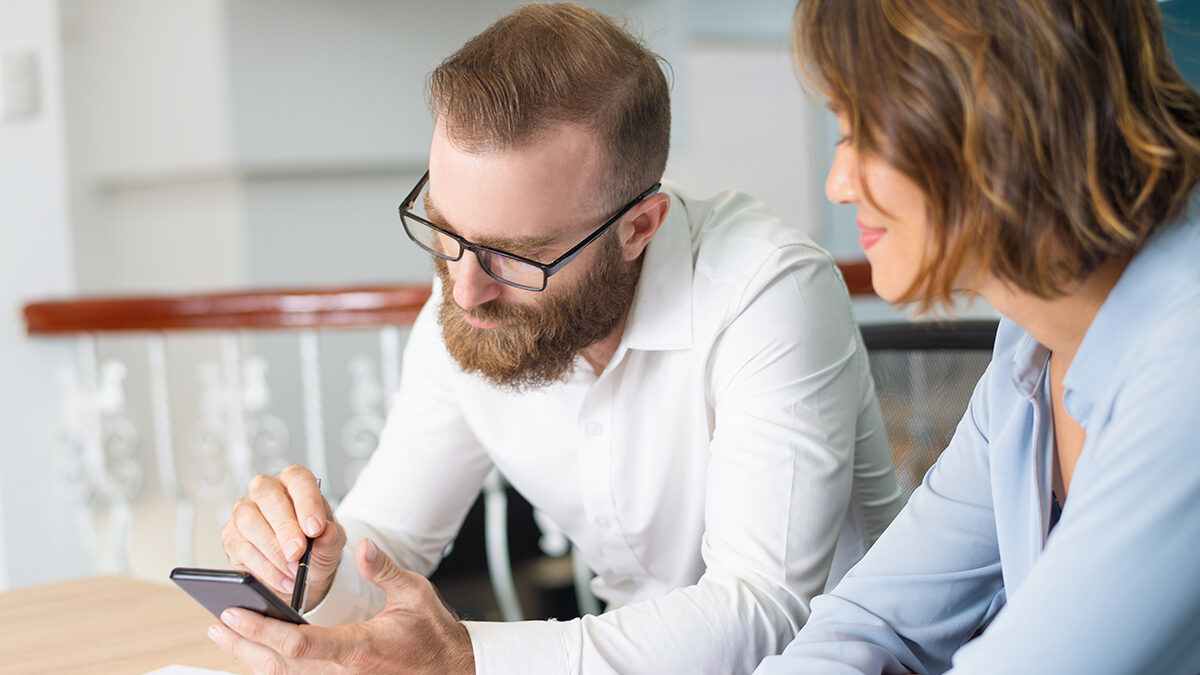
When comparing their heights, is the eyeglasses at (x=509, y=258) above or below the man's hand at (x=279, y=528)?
above

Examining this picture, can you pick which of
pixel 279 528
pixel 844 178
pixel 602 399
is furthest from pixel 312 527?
pixel 844 178

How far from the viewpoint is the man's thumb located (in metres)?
0.97

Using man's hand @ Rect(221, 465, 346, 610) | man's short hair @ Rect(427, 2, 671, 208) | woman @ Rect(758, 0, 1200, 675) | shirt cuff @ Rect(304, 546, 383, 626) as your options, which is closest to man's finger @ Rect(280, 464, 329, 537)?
man's hand @ Rect(221, 465, 346, 610)

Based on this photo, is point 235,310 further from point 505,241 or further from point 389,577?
point 389,577

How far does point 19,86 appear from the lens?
8.45 feet

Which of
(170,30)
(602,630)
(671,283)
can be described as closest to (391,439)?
(671,283)

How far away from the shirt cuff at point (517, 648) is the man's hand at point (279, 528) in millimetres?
215

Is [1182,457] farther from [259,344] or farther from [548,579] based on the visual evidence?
[259,344]

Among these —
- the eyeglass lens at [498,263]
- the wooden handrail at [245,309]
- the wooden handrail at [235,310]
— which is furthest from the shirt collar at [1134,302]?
the wooden handrail at [235,310]

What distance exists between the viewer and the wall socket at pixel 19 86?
255cm

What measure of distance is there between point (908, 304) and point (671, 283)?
1.80 ft

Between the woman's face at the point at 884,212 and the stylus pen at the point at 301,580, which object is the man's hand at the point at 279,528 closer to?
the stylus pen at the point at 301,580

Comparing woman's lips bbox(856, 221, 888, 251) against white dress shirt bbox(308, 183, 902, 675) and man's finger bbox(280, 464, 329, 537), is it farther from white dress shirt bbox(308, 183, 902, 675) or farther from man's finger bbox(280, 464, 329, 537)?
man's finger bbox(280, 464, 329, 537)

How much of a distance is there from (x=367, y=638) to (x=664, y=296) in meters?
0.62
